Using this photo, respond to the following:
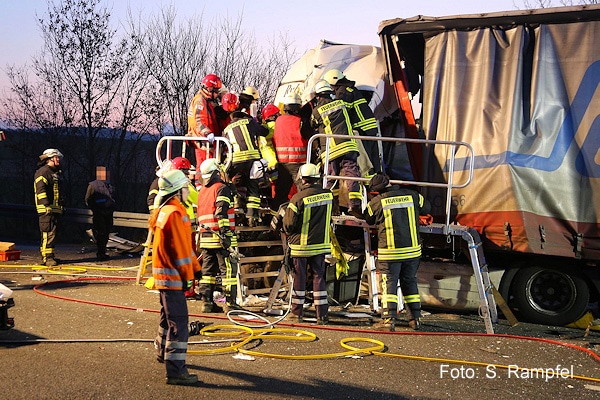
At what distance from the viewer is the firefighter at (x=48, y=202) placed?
44.4 ft

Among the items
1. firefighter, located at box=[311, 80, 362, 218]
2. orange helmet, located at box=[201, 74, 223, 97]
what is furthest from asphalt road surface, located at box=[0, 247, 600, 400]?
orange helmet, located at box=[201, 74, 223, 97]

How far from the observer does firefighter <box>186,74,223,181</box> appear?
439 inches

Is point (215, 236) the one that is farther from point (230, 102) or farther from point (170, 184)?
Answer: point (170, 184)

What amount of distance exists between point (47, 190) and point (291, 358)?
8.38m

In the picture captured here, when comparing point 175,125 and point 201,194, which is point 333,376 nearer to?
point 201,194

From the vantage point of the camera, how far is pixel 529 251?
881 cm

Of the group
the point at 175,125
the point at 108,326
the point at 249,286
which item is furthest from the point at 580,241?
the point at 175,125

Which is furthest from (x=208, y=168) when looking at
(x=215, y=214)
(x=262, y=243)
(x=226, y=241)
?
(x=262, y=243)

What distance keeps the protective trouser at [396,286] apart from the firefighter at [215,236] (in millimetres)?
1989

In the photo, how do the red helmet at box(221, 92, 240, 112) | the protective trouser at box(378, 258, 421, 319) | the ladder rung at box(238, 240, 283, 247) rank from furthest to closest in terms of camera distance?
1. the red helmet at box(221, 92, 240, 112)
2. the ladder rung at box(238, 240, 283, 247)
3. the protective trouser at box(378, 258, 421, 319)

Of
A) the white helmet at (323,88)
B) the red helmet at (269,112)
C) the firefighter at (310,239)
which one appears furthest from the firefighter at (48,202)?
the firefighter at (310,239)

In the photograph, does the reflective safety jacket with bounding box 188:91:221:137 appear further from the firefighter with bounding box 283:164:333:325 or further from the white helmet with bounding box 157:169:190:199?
the white helmet with bounding box 157:169:190:199

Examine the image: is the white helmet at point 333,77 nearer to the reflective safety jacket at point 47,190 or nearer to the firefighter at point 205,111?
the firefighter at point 205,111

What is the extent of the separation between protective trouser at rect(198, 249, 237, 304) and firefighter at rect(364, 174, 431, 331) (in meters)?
1.96
